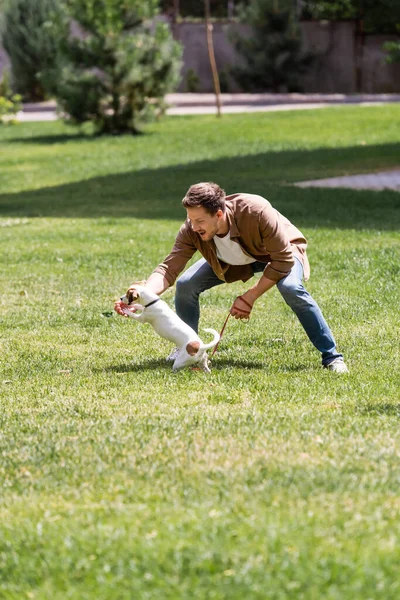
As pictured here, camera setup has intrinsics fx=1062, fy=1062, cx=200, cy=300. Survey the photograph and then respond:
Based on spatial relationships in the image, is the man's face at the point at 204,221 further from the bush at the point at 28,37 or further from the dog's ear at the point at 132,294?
the bush at the point at 28,37

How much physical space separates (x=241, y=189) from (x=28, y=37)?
694 inches

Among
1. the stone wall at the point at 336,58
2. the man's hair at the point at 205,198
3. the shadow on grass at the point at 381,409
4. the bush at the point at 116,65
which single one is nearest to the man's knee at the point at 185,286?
the man's hair at the point at 205,198

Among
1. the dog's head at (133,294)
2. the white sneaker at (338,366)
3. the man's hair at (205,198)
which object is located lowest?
the white sneaker at (338,366)

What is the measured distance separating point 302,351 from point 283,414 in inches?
61.3

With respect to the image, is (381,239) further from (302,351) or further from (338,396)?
(338,396)

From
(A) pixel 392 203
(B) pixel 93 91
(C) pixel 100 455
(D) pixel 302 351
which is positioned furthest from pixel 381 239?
(B) pixel 93 91

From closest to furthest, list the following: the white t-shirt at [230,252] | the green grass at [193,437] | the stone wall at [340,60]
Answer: the green grass at [193,437] < the white t-shirt at [230,252] < the stone wall at [340,60]

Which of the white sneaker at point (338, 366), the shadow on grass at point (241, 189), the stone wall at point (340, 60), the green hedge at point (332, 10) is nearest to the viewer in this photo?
the white sneaker at point (338, 366)

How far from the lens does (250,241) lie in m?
5.76

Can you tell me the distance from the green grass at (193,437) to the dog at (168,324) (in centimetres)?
11

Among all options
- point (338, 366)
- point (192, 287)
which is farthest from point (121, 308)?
point (338, 366)

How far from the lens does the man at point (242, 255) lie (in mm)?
5578

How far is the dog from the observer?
5.87 meters

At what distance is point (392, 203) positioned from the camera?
12875 millimetres
